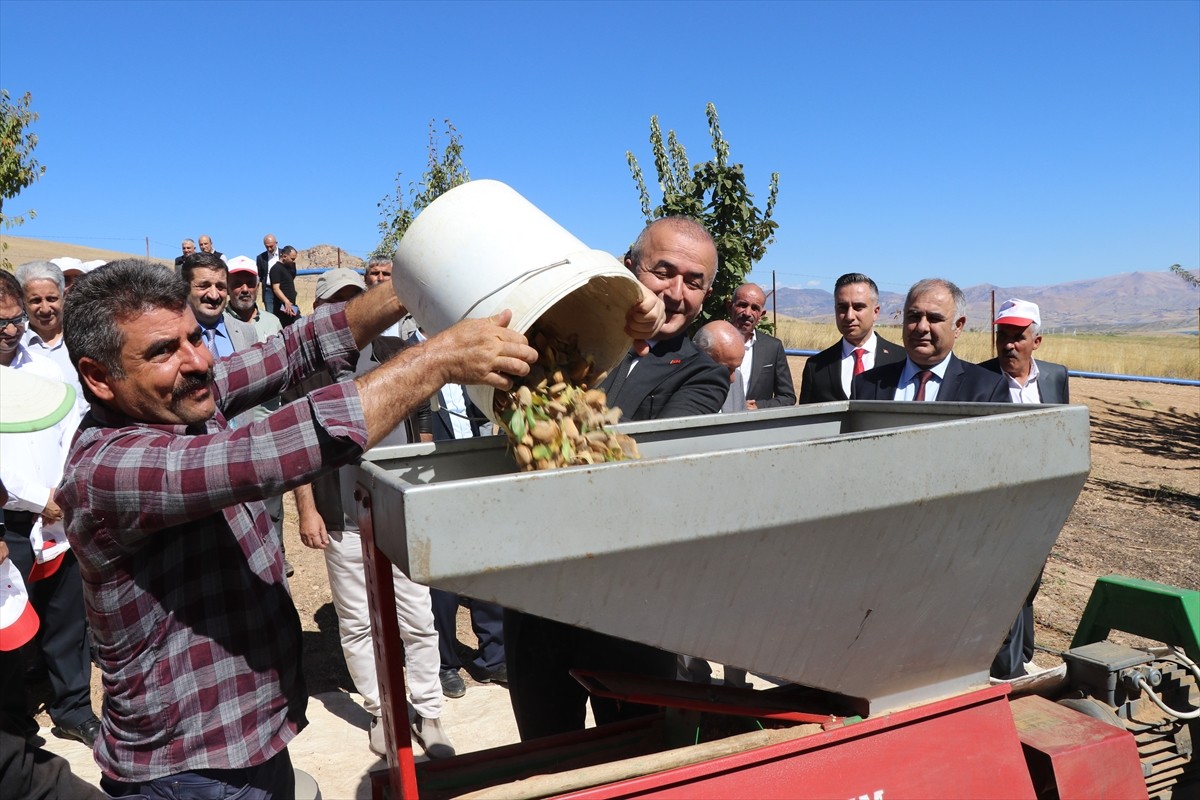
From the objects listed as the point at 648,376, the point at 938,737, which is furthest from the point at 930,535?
the point at 648,376

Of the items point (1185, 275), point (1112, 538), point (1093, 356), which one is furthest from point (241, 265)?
point (1093, 356)

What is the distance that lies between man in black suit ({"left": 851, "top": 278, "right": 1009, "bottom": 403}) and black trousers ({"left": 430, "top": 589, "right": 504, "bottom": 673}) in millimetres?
2442

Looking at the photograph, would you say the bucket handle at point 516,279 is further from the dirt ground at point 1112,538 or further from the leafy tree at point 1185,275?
the leafy tree at point 1185,275

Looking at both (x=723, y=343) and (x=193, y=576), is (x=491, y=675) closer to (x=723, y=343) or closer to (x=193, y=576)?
(x=723, y=343)

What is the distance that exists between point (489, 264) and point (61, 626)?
371 centimetres

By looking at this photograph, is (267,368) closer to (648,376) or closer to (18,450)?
(648,376)

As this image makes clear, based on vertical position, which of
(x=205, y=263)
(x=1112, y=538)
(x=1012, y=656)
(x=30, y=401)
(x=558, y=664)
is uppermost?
Answer: (x=205, y=263)

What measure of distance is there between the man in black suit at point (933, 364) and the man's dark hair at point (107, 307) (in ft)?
11.7

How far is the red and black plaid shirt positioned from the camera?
181cm

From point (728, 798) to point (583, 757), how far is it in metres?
0.44

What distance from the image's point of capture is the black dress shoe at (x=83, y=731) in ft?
14.3

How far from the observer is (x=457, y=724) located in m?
4.48

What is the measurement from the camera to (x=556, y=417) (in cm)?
225

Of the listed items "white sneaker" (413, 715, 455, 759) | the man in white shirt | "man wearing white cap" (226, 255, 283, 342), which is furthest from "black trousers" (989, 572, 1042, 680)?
"man wearing white cap" (226, 255, 283, 342)
